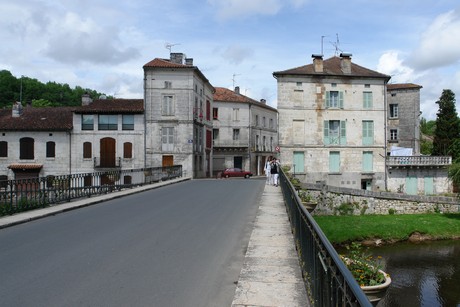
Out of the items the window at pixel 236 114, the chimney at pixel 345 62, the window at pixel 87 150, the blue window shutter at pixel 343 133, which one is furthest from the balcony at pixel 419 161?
the window at pixel 87 150

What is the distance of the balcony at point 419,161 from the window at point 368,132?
95.9 inches

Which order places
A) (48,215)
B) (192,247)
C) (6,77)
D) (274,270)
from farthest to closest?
(6,77)
(48,215)
(192,247)
(274,270)

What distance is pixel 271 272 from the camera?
19.5 feet

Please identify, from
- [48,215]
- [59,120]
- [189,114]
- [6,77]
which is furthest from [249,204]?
[6,77]

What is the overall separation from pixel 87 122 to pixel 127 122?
150 inches

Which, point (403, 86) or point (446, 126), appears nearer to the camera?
point (446, 126)

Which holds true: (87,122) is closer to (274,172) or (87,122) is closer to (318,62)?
(274,172)

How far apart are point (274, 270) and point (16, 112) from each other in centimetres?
4028

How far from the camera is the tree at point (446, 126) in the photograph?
4369cm

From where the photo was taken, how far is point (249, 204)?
49.2ft

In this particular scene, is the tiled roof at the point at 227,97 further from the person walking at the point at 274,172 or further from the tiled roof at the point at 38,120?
the person walking at the point at 274,172

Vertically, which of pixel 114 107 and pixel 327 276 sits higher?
pixel 114 107

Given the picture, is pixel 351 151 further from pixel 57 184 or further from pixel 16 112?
pixel 16 112

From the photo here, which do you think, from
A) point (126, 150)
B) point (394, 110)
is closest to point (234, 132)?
point (126, 150)
